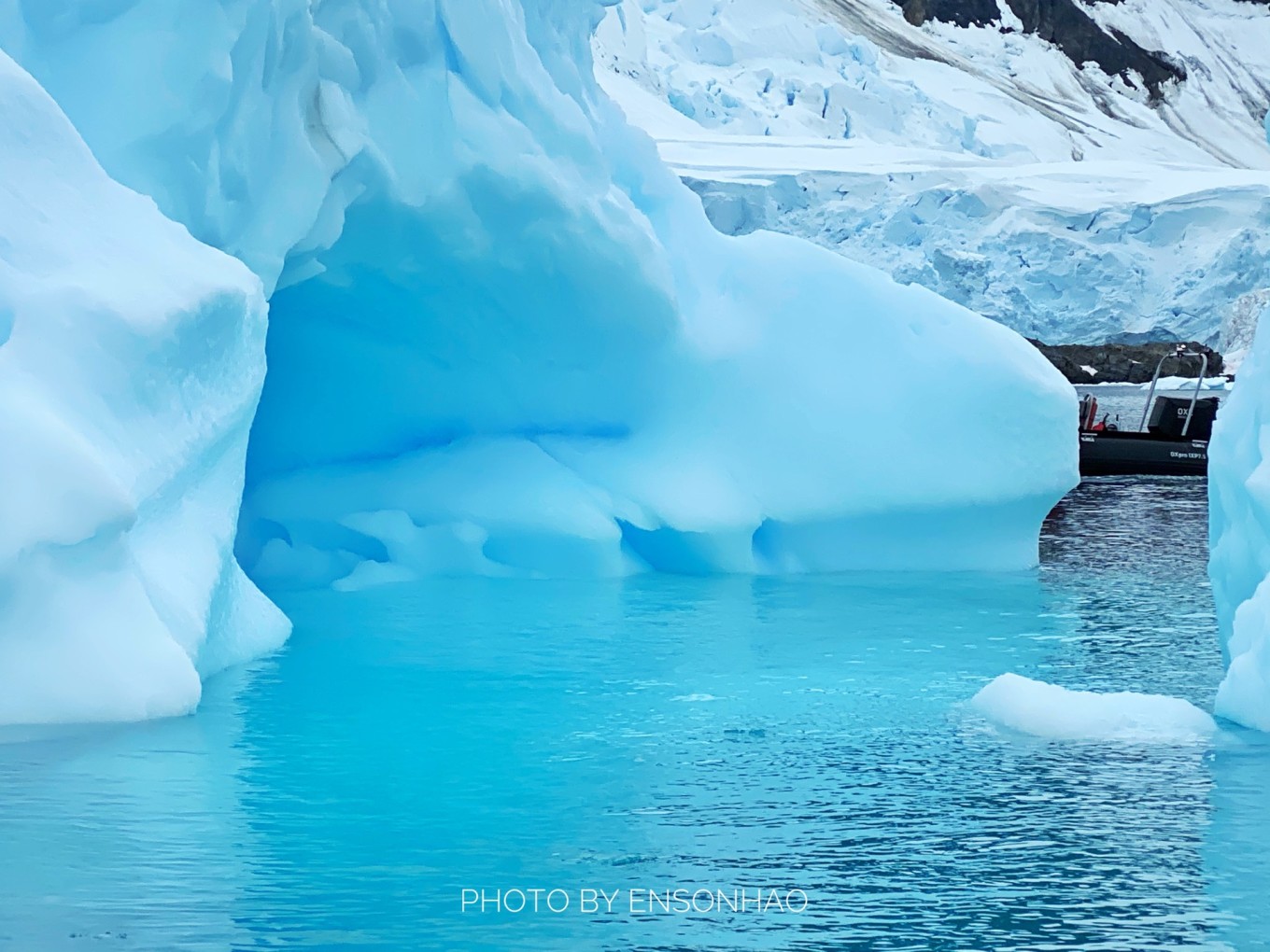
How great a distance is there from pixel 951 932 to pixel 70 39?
5.02 m

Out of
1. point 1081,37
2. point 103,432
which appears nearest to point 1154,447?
point 103,432

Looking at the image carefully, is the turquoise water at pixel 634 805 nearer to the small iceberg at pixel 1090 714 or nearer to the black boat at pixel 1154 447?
the small iceberg at pixel 1090 714

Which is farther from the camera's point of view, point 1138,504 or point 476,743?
point 1138,504

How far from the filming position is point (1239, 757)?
494cm

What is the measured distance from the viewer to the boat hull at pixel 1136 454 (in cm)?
1742

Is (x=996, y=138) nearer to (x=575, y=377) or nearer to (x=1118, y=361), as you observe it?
(x=1118, y=361)

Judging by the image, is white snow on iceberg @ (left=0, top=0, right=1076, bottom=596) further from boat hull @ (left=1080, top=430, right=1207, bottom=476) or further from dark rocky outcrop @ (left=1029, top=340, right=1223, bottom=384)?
dark rocky outcrop @ (left=1029, top=340, right=1223, bottom=384)

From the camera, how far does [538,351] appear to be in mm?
9516

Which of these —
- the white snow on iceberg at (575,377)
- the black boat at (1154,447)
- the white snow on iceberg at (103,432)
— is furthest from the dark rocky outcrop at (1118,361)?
the white snow on iceberg at (103,432)

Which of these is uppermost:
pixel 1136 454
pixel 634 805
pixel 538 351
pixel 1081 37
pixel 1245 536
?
pixel 1081 37

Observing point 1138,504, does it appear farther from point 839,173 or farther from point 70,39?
point 839,173

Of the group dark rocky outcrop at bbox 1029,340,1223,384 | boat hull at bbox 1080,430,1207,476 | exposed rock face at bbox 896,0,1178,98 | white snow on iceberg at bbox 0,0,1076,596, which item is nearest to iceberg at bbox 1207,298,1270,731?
white snow on iceberg at bbox 0,0,1076,596

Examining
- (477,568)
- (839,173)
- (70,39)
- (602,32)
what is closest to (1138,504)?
(477,568)

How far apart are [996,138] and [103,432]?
49.8 m
